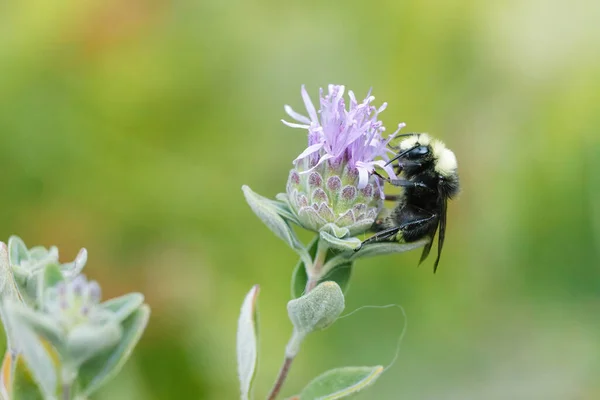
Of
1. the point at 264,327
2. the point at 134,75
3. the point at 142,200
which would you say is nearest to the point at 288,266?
the point at 264,327

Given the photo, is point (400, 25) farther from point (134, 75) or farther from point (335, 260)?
point (335, 260)

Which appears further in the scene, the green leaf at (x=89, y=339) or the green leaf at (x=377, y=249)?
the green leaf at (x=377, y=249)

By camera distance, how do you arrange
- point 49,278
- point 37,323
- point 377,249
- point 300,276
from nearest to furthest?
point 37,323 → point 49,278 → point 377,249 → point 300,276

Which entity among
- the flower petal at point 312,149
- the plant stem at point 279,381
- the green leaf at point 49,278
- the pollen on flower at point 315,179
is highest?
the flower petal at point 312,149

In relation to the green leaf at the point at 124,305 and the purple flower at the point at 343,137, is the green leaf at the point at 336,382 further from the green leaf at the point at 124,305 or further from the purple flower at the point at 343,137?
the green leaf at the point at 124,305

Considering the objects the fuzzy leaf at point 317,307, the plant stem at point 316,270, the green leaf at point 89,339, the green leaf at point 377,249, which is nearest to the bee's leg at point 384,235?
the green leaf at point 377,249

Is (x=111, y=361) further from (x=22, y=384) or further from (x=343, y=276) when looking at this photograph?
(x=343, y=276)

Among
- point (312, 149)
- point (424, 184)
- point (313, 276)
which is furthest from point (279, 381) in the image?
point (424, 184)
